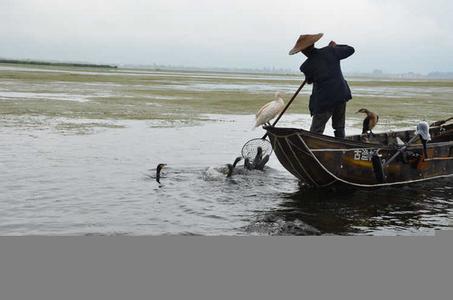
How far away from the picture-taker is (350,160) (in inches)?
394

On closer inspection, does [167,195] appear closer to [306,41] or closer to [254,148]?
[254,148]

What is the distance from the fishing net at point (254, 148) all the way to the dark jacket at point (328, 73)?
205 cm

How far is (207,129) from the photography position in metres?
20.1

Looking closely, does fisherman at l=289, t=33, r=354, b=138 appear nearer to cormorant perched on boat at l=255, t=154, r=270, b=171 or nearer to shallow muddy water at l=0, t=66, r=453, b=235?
shallow muddy water at l=0, t=66, r=453, b=235

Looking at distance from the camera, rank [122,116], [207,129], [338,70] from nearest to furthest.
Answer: [338,70] → [207,129] → [122,116]

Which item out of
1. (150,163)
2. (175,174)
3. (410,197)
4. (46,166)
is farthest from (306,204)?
(46,166)

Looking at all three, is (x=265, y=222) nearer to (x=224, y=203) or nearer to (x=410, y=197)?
(x=224, y=203)

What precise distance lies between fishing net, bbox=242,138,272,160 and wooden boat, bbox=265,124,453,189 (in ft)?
4.92

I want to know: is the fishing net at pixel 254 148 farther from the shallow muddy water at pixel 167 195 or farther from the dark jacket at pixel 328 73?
the dark jacket at pixel 328 73

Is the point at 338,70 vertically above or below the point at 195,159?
above

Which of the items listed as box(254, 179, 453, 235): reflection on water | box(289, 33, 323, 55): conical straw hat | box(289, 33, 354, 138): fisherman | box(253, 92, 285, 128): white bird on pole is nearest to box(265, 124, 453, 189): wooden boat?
box(254, 179, 453, 235): reflection on water

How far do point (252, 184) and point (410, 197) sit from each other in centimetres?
296

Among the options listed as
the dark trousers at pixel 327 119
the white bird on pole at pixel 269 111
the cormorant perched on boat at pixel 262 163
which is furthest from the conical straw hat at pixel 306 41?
the cormorant perched on boat at pixel 262 163

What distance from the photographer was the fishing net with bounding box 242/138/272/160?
1190 cm
